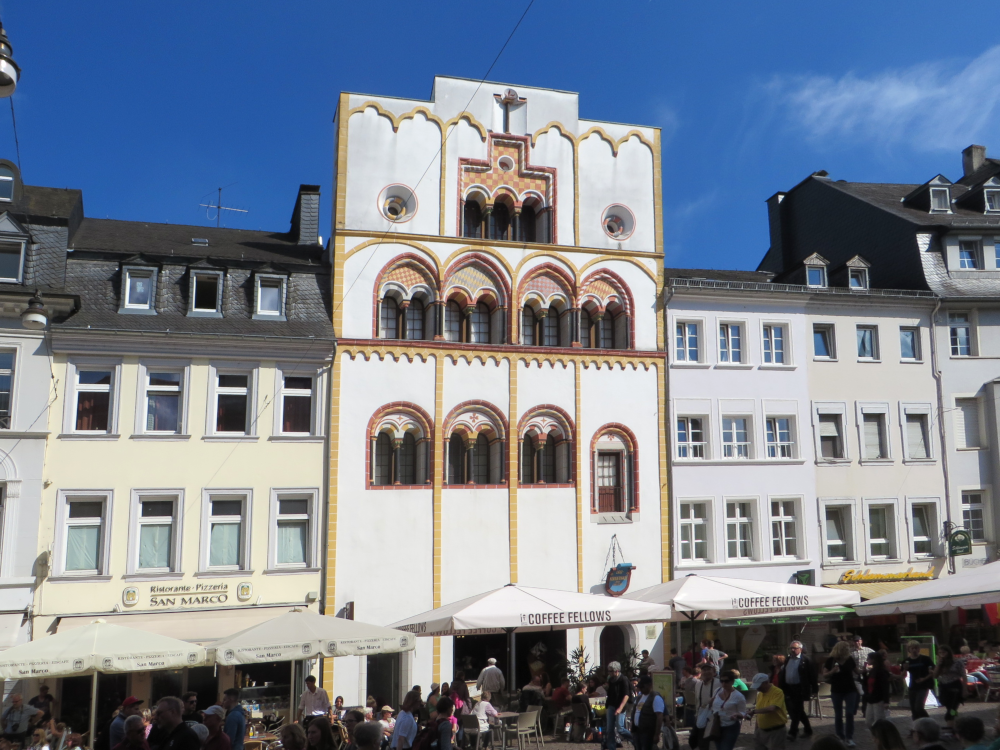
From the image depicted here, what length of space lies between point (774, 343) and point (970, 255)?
8.12 meters

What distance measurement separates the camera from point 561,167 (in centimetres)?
2767

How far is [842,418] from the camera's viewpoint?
93.4ft

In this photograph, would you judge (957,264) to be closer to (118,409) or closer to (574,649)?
(574,649)

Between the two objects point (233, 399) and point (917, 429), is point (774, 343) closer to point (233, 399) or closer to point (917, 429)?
point (917, 429)

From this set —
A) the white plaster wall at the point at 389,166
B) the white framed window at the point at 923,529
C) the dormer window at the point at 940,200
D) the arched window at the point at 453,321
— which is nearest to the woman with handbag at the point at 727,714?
the arched window at the point at 453,321

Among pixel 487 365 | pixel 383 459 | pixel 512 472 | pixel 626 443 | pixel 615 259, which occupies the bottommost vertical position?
pixel 512 472

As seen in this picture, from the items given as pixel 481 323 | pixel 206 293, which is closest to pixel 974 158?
pixel 481 323

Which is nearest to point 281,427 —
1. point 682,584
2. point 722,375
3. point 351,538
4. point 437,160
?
point 351,538

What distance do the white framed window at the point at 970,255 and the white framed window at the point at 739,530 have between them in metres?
11.3

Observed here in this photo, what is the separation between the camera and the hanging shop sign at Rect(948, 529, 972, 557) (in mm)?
28125

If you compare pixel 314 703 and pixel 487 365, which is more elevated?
pixel 487 365

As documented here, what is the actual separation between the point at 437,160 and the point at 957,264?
677 inches

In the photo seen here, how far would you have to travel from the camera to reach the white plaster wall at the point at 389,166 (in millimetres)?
25812

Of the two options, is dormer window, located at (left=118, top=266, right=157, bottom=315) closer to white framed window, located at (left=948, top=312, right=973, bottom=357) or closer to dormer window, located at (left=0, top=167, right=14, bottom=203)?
dormer window, located at (left=0, top=167, right=14, bottom=203)
